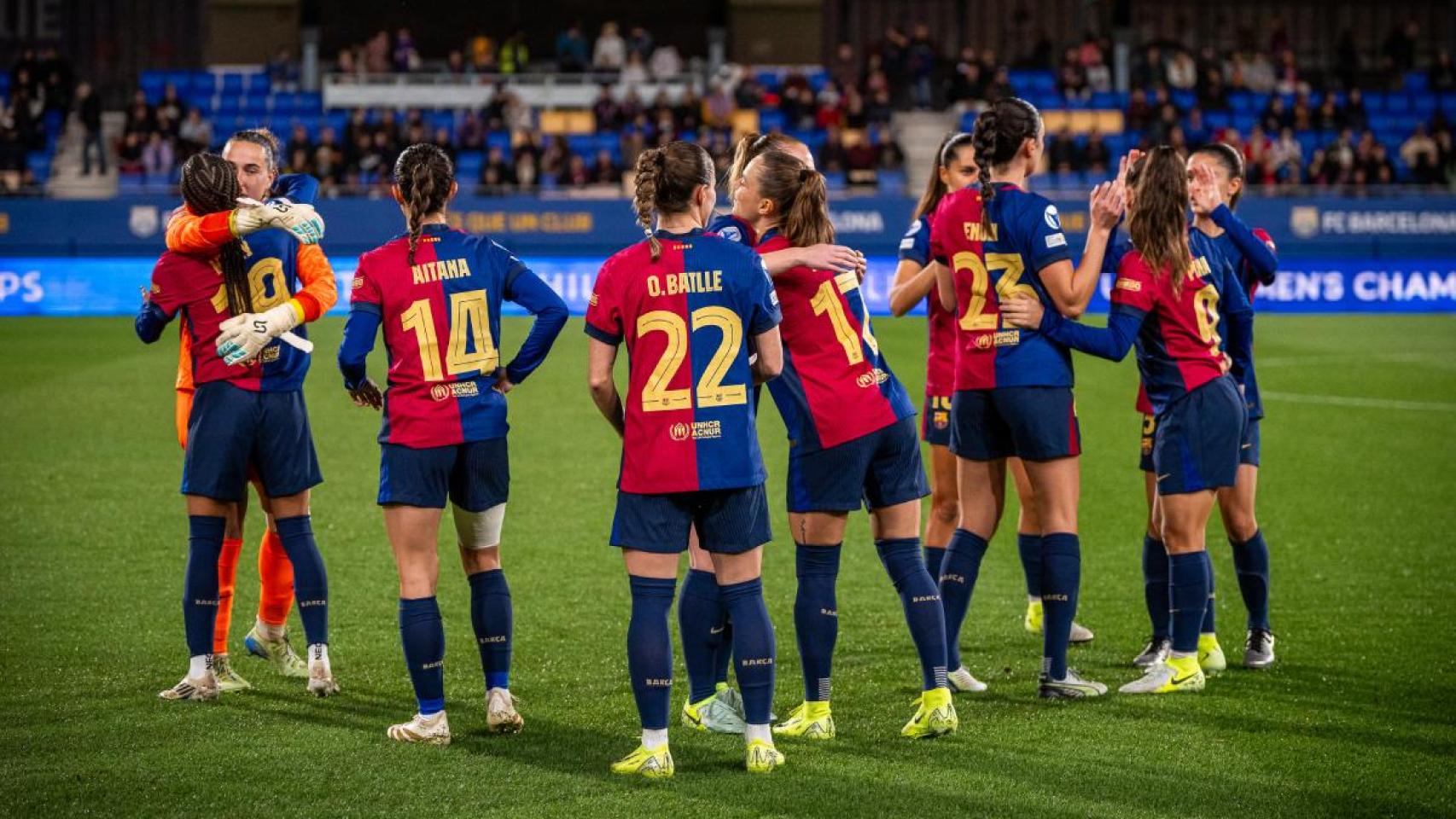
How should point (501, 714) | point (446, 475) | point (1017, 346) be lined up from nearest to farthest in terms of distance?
point (446, 475) → point (501, 714) → point (1017, 346)

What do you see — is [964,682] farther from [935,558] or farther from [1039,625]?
[1039,625]

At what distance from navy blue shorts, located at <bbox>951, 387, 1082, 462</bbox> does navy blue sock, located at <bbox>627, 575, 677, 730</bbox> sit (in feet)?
4.44

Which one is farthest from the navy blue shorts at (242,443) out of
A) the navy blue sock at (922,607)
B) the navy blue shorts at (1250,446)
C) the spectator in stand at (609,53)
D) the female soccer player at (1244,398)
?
the spectator in stand at (609,53)

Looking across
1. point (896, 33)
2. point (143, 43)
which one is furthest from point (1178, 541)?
point (143, 43)

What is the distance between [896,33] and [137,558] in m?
24.0

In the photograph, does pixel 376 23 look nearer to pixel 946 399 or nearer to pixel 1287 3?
pixel 1287 3

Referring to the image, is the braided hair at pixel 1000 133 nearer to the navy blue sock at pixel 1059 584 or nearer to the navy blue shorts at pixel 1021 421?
the navy blue shorts at pixel 1021 421

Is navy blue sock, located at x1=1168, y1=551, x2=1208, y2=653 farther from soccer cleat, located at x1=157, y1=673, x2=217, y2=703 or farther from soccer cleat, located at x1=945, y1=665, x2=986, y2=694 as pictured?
soccer cleat, located at x1=157, y1=673, x2=217, y2=703

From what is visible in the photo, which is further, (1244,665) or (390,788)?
(1244,665)

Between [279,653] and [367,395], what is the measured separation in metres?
1.36

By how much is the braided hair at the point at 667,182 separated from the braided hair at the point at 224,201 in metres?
1.69

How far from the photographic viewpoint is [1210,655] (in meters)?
6.22

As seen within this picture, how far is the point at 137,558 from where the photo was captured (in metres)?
8.05

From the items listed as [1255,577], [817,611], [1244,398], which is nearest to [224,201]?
[817,611]
